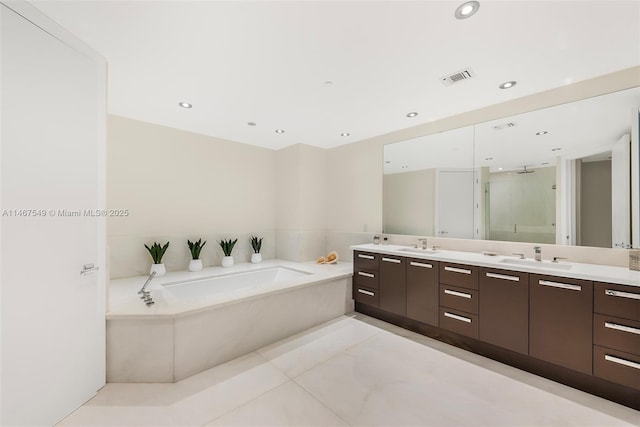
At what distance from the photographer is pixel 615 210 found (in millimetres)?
2041

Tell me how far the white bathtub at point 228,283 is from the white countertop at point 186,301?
0.05 metres

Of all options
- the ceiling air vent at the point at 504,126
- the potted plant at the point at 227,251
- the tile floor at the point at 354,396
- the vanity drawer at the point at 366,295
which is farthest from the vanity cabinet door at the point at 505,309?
the potted plant at the point at 227,251

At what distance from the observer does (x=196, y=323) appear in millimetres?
2016

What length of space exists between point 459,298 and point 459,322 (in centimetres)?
22

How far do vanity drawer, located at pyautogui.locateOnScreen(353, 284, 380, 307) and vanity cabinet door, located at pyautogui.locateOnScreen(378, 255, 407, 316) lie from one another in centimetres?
7

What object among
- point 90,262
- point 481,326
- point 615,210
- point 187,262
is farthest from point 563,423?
point 187,262

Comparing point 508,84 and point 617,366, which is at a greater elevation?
point 508,84

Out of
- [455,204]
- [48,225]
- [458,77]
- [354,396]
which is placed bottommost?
[354,396]

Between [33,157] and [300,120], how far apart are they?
224 centimetres

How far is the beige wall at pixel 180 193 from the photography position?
9.75 ft

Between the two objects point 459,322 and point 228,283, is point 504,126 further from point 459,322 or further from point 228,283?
point 228,283

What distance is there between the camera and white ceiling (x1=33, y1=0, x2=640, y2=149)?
1437 mm

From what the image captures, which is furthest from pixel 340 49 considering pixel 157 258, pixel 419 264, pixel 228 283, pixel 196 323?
pixel 157 258

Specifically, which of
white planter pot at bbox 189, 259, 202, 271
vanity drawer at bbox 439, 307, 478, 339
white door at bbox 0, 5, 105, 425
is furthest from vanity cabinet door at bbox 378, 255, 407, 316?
white door at bbox 0, 5, 105, 425
